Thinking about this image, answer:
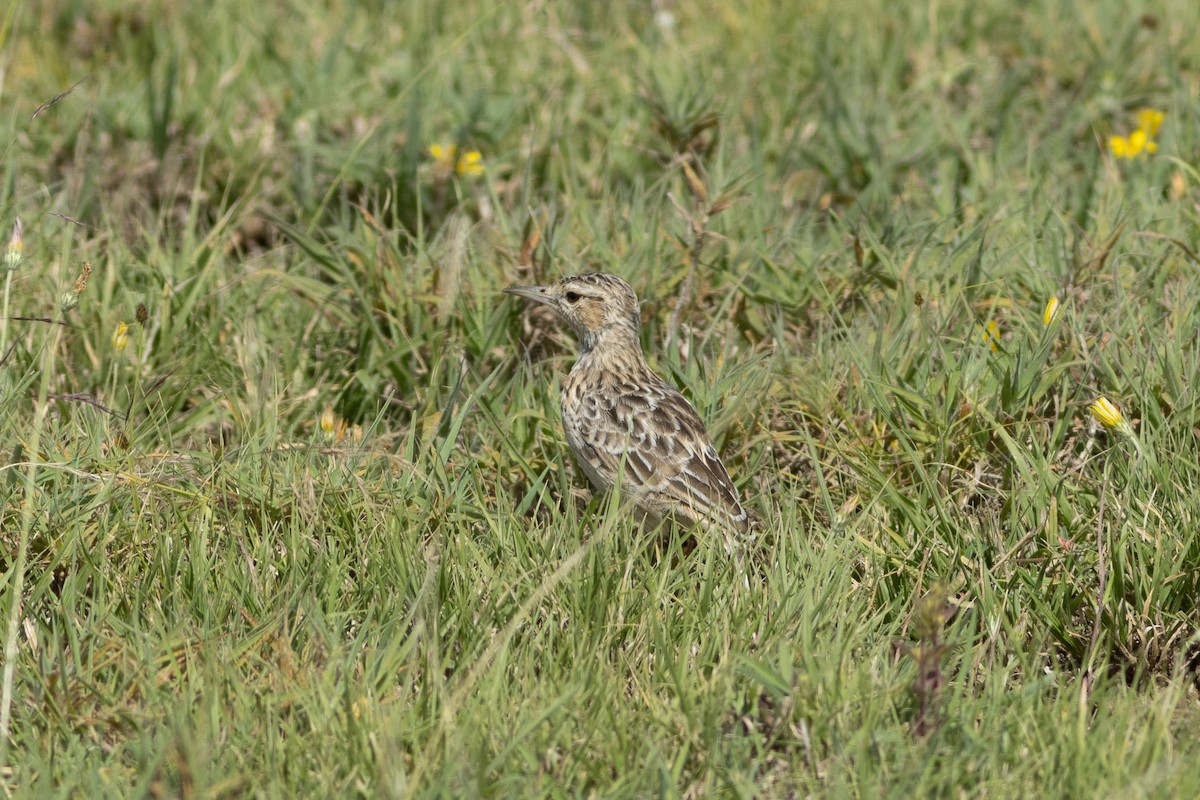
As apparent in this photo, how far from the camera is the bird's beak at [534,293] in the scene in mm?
5312

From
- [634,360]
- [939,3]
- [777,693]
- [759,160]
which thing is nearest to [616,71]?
[759,160]

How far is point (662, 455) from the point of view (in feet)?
16.1

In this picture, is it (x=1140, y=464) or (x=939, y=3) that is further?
(x=939, y=3)

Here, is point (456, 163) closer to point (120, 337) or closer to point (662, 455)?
point (120, 337)

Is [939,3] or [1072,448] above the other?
[939,3]

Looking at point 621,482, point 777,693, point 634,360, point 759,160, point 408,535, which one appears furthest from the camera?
point 759,160

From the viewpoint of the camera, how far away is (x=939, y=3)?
313 inches

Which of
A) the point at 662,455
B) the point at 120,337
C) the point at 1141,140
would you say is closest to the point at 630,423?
the point at 662,455

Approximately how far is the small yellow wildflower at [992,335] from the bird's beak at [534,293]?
1573 mm

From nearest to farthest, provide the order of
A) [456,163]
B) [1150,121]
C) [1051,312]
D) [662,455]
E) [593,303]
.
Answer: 1. [662,455]
2. [1051,312]
3. [593,303]
4. [456,163]
5. [1150,121]

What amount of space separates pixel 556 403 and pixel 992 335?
158 cm

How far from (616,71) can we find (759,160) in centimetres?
121

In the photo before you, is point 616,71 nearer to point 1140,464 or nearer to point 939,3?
point 939,3

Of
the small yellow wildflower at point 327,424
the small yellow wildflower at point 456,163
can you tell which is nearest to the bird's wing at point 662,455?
the small yellow wildflower at point 327,424
